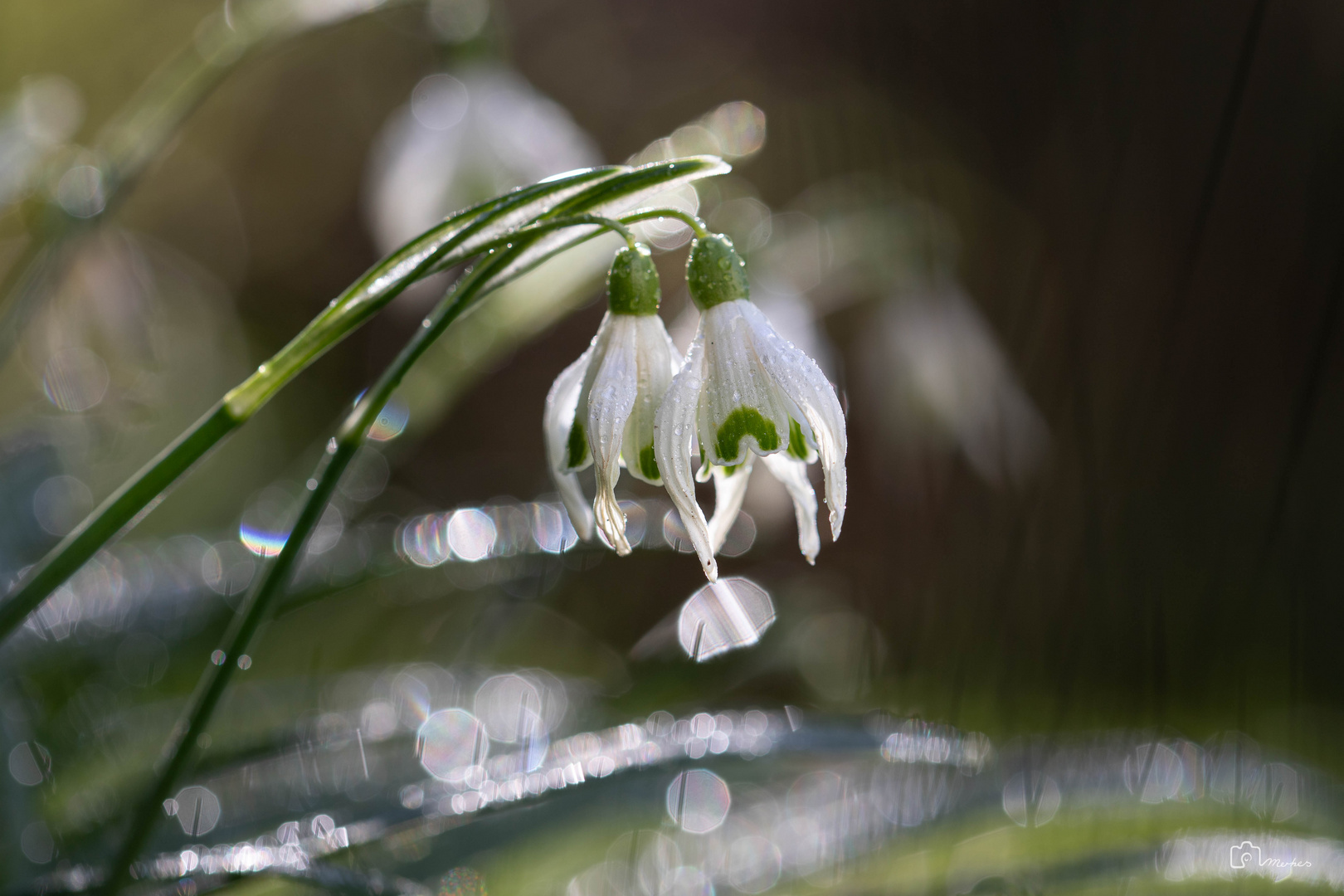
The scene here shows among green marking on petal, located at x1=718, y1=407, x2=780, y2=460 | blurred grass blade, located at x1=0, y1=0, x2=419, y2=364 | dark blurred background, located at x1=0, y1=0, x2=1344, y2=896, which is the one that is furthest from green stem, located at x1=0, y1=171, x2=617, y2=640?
blurred grass blade, located at x1=0, y1=0, x2=419, y2=364

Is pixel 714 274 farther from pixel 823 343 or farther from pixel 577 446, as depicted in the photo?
pixel 823 343

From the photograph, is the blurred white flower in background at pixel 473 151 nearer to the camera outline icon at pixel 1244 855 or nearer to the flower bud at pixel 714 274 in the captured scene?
the flower bud at pixel 714 274

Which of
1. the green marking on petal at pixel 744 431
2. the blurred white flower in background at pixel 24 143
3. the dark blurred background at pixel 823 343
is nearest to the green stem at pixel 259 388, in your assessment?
the green marking on petal at pixel 744 431

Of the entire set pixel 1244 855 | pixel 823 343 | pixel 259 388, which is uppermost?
pixel 823 343

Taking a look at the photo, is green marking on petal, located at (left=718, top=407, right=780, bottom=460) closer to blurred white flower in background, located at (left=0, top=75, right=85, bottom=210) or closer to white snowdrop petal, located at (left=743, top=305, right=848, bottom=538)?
white snowdrop petal, located at (left=743, top=305, right=848, bottom=538)

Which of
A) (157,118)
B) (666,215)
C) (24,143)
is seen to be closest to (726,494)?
(666,215)

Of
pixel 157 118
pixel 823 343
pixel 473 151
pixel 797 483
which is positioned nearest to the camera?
pixel 797 483
